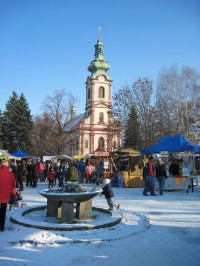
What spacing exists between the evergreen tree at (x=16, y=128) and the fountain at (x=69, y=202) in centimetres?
4200

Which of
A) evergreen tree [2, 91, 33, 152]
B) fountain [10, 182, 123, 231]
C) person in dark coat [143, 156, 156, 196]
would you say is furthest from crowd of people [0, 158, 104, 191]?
evergreen tree [2, 91, 33, 152]

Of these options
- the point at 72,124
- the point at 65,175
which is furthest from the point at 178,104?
the point at 72,124

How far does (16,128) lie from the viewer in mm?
50375

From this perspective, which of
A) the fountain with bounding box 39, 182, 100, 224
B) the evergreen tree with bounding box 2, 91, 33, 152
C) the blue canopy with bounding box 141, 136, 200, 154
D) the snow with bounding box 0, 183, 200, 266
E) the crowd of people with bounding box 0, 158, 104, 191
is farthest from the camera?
the evergreen tree with bounding box 2, 91, 33, 152

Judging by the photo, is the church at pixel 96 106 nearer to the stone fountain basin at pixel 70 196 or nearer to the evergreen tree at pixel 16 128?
the evergreen tree at pixel 16 128

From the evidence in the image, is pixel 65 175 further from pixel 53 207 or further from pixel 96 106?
pixel 96 106

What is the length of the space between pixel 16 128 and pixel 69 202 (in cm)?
4428

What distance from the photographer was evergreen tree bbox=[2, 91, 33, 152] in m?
50.3

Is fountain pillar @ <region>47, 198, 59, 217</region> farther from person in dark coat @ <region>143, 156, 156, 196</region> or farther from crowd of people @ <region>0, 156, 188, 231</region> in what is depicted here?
person in dark coat @ <region>143, 156, 156, 196</region>

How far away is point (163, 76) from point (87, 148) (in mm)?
35504

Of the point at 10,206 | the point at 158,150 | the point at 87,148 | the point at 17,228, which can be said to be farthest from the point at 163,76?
the point at 87,148

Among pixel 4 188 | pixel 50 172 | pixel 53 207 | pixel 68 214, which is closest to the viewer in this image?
pixel 4 188

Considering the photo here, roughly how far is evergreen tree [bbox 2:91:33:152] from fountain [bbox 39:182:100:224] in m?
42.0

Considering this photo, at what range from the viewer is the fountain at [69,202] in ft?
26.0
